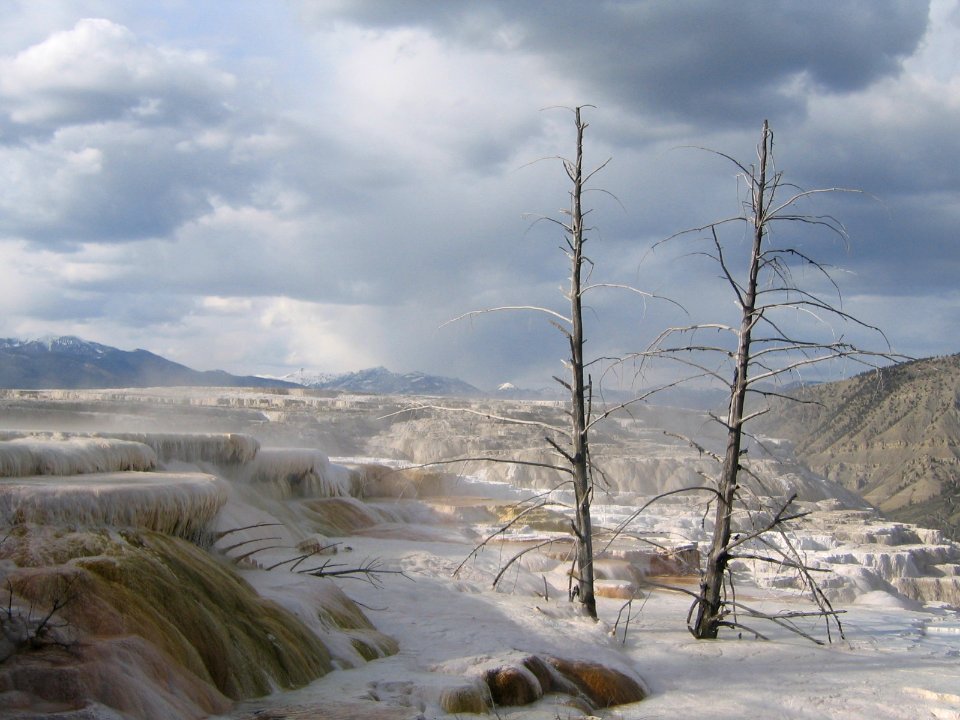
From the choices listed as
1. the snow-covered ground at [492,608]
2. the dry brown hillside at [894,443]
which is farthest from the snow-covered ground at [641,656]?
the dry brown hillside at [894,443]

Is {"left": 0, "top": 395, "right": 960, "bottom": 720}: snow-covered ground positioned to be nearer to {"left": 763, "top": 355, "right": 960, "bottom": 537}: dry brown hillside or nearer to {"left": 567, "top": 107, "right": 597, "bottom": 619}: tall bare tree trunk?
{"left": 567, "top": 107, "right": 597, "bottom": 619}: tall bare tree trunk

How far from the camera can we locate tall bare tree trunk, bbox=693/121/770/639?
916 centimetres

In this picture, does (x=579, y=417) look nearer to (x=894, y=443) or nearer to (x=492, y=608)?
(x=492, y=608)

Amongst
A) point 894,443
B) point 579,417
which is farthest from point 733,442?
point 894,443

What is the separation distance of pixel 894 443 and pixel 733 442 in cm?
9664

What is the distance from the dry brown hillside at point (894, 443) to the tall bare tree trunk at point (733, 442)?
74250 mm

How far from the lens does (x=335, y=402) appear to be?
56719mm

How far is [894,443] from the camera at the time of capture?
95625mm

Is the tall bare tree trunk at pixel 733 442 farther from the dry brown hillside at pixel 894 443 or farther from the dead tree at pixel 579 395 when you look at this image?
the dry brown hillside at pixel 894 443

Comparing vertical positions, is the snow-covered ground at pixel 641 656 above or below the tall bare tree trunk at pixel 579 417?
below

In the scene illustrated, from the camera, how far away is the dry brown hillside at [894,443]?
84812 mm

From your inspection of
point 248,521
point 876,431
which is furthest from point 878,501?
point 248,521

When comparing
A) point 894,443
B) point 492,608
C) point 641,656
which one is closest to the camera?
point 641,656

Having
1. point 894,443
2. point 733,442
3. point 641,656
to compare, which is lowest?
point 641,656
